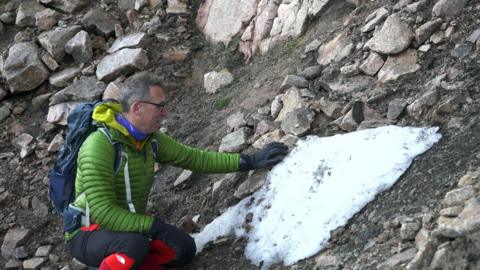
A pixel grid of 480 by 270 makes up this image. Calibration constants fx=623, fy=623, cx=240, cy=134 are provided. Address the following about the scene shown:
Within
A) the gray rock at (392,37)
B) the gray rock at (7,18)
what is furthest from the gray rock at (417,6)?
the gray rock at (7,18)

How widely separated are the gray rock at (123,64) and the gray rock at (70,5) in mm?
1495

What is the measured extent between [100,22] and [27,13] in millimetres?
1371

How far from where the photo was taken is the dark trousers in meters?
5.29

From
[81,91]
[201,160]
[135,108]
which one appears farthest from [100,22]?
[135,108]

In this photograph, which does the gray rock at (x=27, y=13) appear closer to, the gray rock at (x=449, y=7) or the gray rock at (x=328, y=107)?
the gray rock at (x=328, y=107)

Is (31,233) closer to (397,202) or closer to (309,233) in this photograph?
(309,233)

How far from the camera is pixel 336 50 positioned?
705 cm

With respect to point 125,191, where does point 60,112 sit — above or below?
below

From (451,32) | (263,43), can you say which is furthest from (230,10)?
(451,32)

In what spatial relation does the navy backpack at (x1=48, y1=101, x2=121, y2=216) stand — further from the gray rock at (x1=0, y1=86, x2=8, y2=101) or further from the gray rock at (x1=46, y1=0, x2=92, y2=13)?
the gray rock at (x1=46, y1=0, x2=92, y2=13)

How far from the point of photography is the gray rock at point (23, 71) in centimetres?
939

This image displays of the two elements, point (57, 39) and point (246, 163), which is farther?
point (57, 39)

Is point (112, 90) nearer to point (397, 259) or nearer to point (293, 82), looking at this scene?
point (293, 82)

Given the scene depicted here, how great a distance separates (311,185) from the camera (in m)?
5.86
